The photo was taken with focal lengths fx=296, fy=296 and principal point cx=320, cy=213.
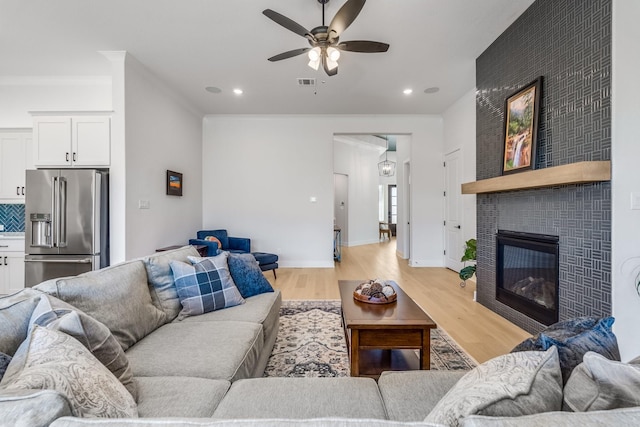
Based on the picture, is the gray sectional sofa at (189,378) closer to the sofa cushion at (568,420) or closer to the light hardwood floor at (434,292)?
the sofa cushion at (568,420)

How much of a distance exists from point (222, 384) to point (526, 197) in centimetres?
297

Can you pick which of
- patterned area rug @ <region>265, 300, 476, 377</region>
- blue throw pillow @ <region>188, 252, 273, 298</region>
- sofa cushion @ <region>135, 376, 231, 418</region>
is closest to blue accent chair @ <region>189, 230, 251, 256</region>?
patterned area rug @ <region>265, 300, 476, 377</region>

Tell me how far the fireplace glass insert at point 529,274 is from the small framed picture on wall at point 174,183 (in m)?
4.38

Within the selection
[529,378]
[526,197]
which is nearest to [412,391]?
[529,378]

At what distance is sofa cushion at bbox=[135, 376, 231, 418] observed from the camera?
3.42 feet

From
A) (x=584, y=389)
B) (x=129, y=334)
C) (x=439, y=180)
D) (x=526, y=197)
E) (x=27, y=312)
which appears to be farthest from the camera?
(x=439, y=180)

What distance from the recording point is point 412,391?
1.17 metres

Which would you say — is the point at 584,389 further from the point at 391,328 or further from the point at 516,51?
the point at 516,51

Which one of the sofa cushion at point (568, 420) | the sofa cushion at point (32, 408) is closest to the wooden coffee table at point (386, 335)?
the sofa cushion at point (568, 420)

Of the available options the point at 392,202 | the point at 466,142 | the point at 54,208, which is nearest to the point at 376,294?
the point at 54,208

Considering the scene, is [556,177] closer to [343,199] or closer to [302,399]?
[302,399]

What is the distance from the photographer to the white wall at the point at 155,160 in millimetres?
3523

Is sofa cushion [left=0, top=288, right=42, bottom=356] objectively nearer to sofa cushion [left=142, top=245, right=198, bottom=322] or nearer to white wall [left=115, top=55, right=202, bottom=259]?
sofa cushion [left=142, top=245, right=198, bottom=322]

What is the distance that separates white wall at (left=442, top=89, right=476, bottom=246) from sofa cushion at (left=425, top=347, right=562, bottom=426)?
4257 mm
